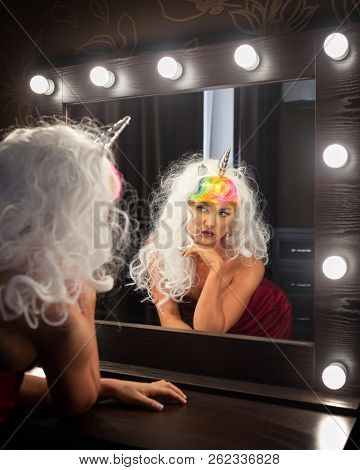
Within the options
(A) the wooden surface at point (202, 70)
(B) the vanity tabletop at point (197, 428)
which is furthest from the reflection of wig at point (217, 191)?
(B) the vanity tabletop at point (197, 428)

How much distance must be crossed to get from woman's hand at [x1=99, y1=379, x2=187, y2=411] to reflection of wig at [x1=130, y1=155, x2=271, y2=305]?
8.5 inches

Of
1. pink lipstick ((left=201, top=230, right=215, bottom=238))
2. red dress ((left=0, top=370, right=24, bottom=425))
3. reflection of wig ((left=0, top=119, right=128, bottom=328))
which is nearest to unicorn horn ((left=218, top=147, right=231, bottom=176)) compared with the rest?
pink lipstick ((left=201, top=230, right=215, bottom=238))

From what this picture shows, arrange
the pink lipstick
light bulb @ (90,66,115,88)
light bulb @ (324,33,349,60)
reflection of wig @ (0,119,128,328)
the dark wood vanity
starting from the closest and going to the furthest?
reflection of wig @ (0,119,128,328)
the dark wood vanity
light bulb @ (324,33,349,60)
the pink lipstick
light bulb @ (90,66,115,88)

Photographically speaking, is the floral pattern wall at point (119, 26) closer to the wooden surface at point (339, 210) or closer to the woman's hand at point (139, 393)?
the wooden surface at point (339, 210)

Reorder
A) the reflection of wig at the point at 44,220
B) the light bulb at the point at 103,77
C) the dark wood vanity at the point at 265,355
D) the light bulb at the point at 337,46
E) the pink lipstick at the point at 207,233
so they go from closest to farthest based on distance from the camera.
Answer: the reflection of wig at the point at 44,220
the dark wood vanity at the point at 265,355
the light bulb at the point at 337,46
the pink lipstick at the point at 207,233
the light bulb at the point at 103,77

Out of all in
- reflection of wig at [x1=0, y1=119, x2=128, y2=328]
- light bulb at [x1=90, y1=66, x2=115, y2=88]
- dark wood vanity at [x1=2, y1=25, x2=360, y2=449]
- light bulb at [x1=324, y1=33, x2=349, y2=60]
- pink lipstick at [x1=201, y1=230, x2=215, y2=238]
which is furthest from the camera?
light bulb at [x1=90, y1=66, x2=115, y2=88]

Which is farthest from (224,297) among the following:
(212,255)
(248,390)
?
(248,390)

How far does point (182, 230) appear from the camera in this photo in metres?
1.19

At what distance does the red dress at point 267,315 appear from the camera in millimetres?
1126

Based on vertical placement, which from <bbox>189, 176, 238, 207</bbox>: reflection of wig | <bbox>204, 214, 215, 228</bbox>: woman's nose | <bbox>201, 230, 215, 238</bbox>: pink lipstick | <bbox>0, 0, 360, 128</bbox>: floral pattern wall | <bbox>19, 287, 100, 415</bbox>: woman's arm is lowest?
<bbox>19, 287, 100, 415</bbox>: woman's arm

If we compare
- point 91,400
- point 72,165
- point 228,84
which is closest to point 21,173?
point 72,165

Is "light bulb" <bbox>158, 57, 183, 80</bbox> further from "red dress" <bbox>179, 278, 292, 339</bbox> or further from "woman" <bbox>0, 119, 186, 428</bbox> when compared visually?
"red dress" <bbox>179, 278, 292, 339</bbox>

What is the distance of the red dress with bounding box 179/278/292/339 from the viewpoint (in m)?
1.13

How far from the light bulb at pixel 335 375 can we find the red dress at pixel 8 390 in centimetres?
61
